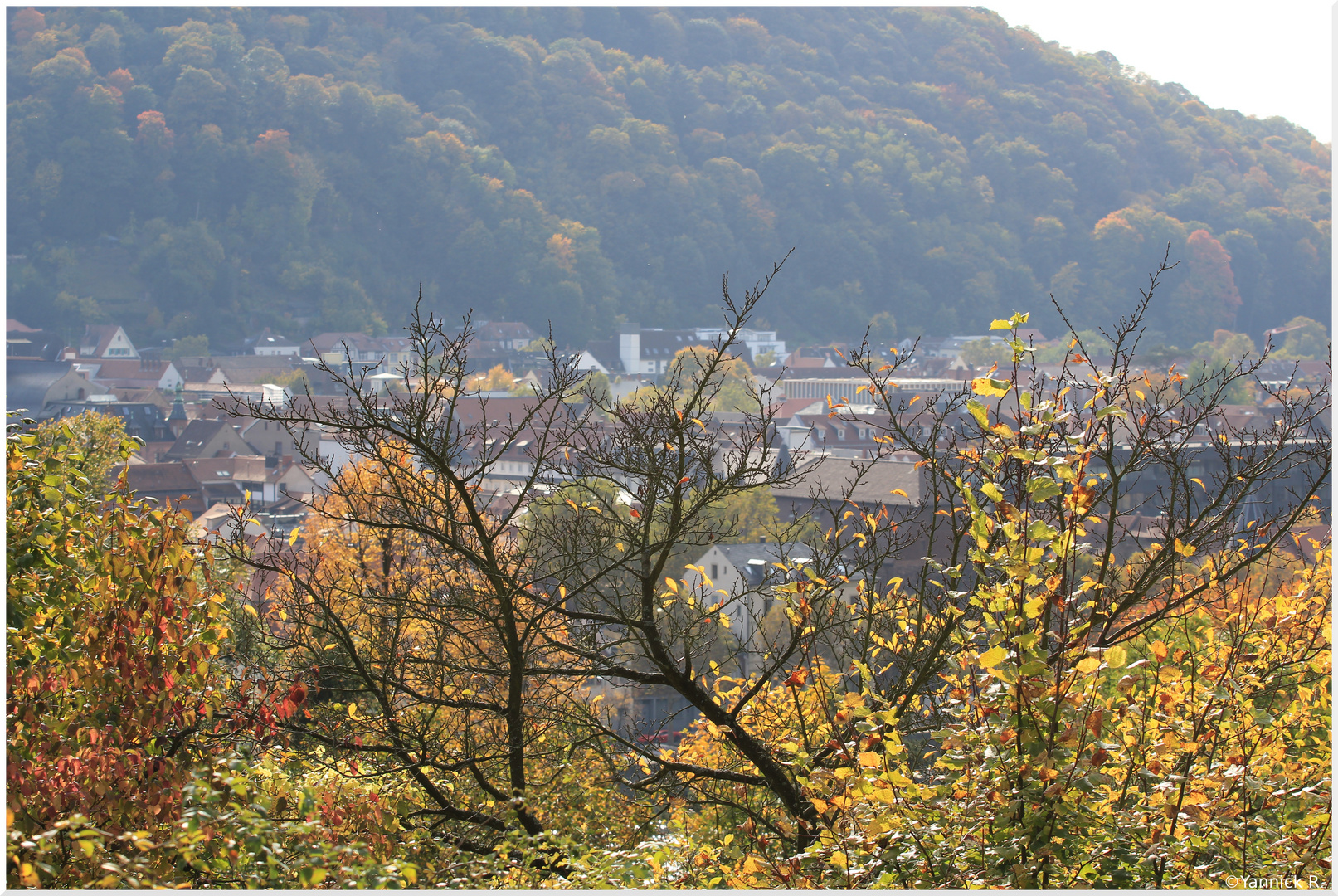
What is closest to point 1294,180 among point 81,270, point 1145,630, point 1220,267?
point 1220,267

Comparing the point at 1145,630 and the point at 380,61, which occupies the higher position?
the point at 380,61

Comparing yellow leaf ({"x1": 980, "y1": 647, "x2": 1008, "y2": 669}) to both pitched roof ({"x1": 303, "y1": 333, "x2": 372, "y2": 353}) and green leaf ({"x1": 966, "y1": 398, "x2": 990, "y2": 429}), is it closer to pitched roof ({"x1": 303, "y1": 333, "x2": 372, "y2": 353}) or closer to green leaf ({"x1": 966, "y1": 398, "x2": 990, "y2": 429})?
green leaf ({"x1": 966, "y1": 398, "x2": 990, "y2": 429})

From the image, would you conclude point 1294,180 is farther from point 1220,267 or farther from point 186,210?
point 186,210

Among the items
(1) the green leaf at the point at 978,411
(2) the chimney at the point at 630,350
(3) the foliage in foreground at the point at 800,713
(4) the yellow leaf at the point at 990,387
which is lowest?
(3) the foliage in foreground at the point at 800,713

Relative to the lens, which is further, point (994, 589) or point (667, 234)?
point (667, 234)

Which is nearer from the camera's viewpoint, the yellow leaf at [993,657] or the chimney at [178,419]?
the yellow leaf at [993,657]

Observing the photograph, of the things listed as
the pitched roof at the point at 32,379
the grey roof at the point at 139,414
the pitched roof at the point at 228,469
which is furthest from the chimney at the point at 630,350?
the pitched roof at the point at 228,469

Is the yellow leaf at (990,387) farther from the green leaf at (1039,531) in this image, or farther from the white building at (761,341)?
the white building at (761,341)
